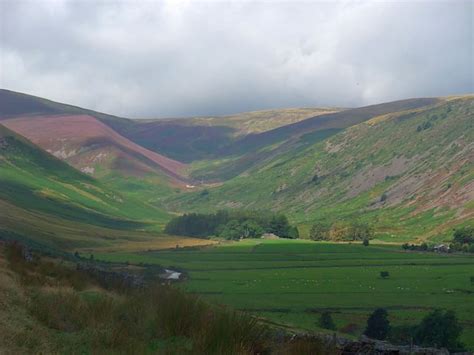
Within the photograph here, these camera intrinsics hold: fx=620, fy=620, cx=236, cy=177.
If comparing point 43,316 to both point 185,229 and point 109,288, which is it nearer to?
point 109,288

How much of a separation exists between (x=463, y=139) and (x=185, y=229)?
311ft

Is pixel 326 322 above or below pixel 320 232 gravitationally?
above

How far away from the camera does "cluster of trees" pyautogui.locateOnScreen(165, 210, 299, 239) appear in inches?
6068

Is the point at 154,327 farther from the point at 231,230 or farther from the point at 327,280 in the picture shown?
the point at 231,230

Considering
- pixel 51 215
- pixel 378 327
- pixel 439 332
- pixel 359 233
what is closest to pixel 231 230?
pixel 359 233

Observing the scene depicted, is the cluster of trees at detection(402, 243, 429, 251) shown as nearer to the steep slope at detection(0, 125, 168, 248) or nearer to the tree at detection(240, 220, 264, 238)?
the tree at detection(240, 220, 264, 238)

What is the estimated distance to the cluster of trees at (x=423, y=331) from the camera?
3883cm

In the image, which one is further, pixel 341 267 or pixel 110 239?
pixel 110 239

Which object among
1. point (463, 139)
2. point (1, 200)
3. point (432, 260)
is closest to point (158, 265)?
point (432, 260)

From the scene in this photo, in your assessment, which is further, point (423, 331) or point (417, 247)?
point (417, 247)

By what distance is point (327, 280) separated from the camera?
7675 cm

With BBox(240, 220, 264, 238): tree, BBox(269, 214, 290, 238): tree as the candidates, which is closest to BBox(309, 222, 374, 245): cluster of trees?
BBox(269, 214, 290, 238): tree

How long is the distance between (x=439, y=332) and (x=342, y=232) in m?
105

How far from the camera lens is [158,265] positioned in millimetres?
86375
